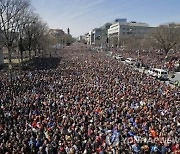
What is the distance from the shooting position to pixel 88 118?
17.5 m

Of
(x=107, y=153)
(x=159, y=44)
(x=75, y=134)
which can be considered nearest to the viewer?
(x=107, y=153)

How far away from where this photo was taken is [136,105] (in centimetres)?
2078

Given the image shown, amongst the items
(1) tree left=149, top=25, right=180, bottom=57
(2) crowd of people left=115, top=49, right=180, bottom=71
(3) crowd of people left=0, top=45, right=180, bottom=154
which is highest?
(1) tree left=149, top=25, right=180, bottom=57

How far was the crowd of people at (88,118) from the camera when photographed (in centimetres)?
1337

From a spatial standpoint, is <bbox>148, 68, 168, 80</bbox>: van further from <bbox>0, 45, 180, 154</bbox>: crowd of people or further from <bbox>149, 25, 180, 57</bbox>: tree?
<bbox>149, 25, 180, 57</bbox>: tree

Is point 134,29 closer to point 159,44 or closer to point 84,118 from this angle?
point 159,44

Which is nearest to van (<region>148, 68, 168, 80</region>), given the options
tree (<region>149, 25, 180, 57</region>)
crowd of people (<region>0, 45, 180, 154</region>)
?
crowd of people (<region>0, 45, 180, 154</region>)

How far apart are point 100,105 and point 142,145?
709cm

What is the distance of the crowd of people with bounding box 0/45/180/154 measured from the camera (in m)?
13.4

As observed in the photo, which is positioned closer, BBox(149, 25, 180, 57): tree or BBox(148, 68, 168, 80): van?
BBox(148, 68, 168, 80): van

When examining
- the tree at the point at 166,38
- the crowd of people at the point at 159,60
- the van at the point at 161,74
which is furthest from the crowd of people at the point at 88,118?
the tree at the point at 166,38

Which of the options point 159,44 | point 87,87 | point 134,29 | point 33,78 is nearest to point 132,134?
point 87,87

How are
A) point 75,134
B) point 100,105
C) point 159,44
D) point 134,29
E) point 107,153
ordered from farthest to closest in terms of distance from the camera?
1. point 134,29
2. point 159,44
3. point 100,105
4. point 75,134
5. point 107,153

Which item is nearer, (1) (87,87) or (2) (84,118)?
(2) (84,118)
